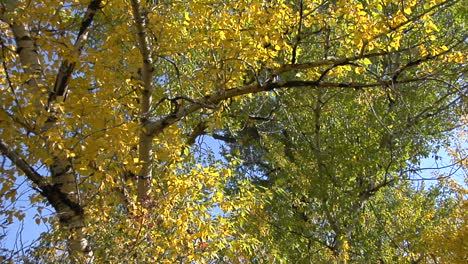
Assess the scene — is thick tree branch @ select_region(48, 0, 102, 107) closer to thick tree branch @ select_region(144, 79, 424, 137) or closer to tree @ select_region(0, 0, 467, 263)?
tree @ select_region(0, 0, 467, 263)

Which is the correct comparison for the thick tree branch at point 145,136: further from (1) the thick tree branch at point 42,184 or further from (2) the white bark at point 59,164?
(1) the thick tree branch at point 42,184

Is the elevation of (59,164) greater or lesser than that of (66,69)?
lesser

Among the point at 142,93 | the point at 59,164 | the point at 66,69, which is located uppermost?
the point at 142,93

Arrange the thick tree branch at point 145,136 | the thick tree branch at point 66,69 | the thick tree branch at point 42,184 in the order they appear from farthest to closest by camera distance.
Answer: the thick tree branch at point 145,136 → the thick tree branch at point 66,69 → the thick tree branch at point 42,184

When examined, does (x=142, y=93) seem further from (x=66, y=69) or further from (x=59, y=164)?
(x=59, y=164)

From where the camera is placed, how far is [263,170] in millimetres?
12273

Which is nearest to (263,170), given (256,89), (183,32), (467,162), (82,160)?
(467,162)

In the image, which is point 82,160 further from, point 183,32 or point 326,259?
point 326,259

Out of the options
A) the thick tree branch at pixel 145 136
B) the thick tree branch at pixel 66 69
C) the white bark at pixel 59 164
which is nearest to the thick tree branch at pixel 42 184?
the white bark at pixel 59 164

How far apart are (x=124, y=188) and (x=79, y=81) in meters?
1.21

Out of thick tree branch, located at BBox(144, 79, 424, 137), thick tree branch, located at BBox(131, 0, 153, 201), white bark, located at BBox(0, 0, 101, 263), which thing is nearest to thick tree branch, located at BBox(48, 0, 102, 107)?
white bark, located at BBox(0, 0, 101, 263)

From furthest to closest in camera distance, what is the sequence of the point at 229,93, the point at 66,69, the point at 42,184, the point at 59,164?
1. the point at 229,93
2. the point at 66,69
3. the point at 59,164
4. the point at 42,184

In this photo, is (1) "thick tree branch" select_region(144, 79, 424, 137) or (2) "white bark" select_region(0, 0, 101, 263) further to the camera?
(1) "thick tree branch" select_region(144, 79, 424, 137)

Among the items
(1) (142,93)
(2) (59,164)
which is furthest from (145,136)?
(2) (59,164)
